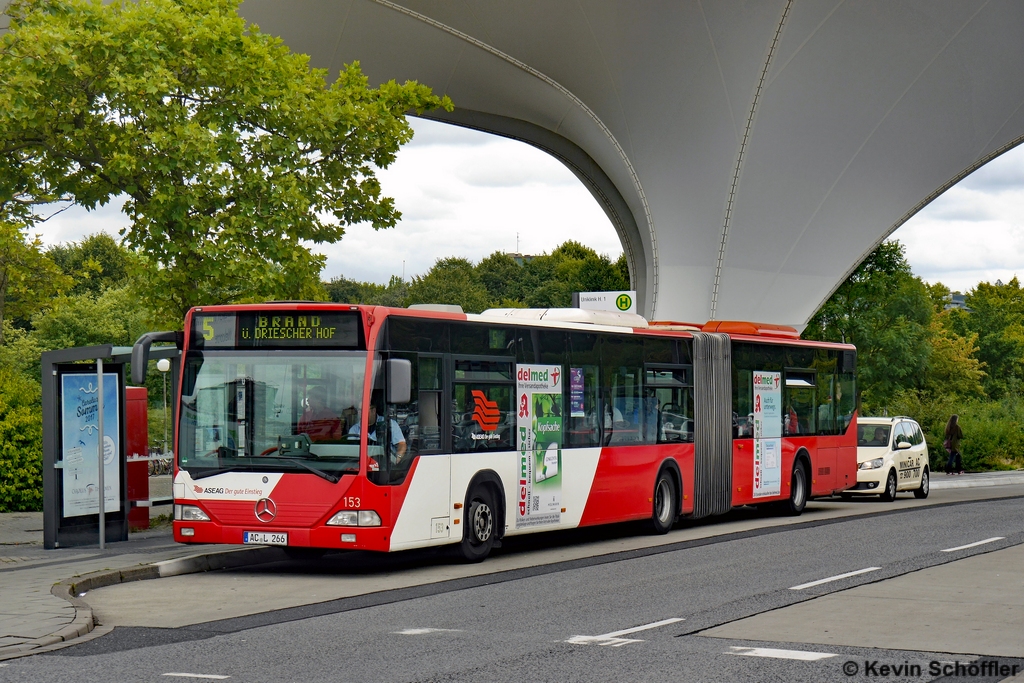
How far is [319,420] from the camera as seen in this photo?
12.3 metres

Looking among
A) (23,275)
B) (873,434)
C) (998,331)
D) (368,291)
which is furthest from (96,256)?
(873,434)

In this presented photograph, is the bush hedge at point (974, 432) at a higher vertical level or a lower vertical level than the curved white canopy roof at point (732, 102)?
lower

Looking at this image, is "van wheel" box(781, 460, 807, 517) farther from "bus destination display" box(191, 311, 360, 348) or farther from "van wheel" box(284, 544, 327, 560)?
"bus destination display" box(191, 311, 360, 348)

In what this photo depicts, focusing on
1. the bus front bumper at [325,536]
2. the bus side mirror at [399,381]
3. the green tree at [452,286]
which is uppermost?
the green tree at [452,286]

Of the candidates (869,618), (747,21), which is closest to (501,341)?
(869,618)

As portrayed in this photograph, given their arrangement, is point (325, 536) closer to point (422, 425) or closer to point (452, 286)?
point (422, 425)

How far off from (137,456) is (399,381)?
17.3 ft

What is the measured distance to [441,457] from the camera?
13.1 metres

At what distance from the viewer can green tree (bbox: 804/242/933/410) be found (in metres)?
53.1

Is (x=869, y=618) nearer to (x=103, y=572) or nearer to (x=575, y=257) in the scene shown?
(x=103, y=572)

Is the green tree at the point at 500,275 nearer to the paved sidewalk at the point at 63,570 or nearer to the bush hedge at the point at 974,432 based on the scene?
the bush hedge at the point at 974,432

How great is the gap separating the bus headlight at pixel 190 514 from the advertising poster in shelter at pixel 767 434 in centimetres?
1018

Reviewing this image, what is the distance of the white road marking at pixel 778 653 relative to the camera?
7767 mm

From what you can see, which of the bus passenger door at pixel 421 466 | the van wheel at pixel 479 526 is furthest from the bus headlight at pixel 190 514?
the van wheel at pixel 479 526
